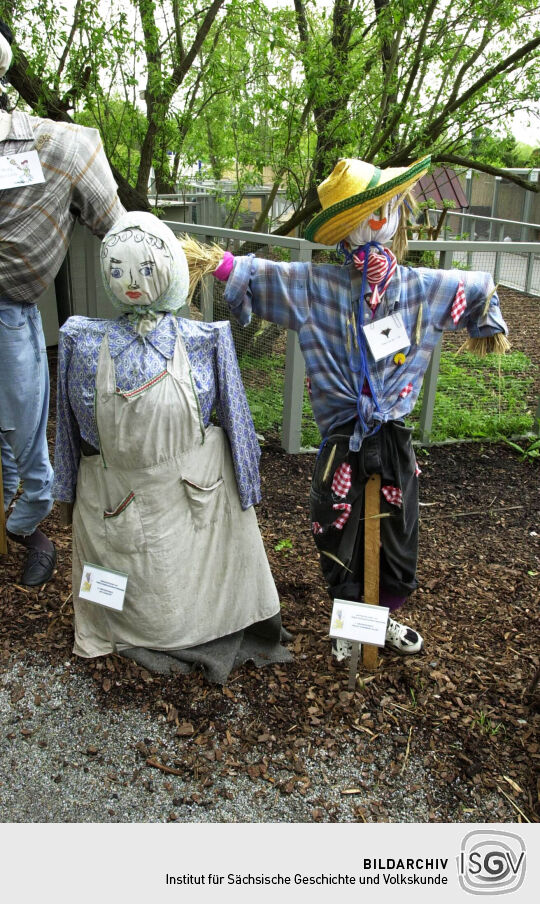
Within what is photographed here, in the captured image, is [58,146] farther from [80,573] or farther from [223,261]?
[80,573]

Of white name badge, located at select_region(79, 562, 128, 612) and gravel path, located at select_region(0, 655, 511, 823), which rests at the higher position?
white name badge, located at select_region(79, 562, 128, 612)

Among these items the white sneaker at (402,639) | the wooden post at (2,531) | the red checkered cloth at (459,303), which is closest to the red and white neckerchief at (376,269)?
the red checkered cloth at (459,303)

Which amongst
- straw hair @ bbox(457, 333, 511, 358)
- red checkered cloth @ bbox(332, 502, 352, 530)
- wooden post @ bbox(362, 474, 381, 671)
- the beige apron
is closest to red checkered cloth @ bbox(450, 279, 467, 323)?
straw hair @ bbox(457, 333, 511, 358)

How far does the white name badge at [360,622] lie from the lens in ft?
7.88

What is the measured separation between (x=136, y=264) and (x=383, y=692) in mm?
1604

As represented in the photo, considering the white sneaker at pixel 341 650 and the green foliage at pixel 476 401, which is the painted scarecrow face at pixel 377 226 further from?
the green foliage at pixel 476 401

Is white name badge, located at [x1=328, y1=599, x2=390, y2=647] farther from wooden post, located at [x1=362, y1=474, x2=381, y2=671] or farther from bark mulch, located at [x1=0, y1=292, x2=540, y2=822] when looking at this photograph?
bark mulch, located at [x1=0, y1=292, x2=540, y2=822]

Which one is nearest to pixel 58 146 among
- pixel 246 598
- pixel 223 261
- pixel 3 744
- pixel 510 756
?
pixel 223 261

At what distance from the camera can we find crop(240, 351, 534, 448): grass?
15.9 ft

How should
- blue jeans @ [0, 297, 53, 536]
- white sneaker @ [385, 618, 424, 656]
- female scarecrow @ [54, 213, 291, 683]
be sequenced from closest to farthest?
female scarecrow @ [54, 213, 291, 683]
white sneaker @ [385, 618, 424, 656]
blue jeans @ [0, 297, 53, 536]

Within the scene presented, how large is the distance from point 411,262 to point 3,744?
367 cm

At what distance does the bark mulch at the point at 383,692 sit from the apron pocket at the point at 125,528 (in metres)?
0.49

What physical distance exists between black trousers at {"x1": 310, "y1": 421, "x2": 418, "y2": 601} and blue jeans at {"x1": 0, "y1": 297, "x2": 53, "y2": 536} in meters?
1.20

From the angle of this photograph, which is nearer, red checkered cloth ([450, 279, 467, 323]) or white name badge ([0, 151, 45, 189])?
red checkered cloth ([450, 279, 467, 323])
